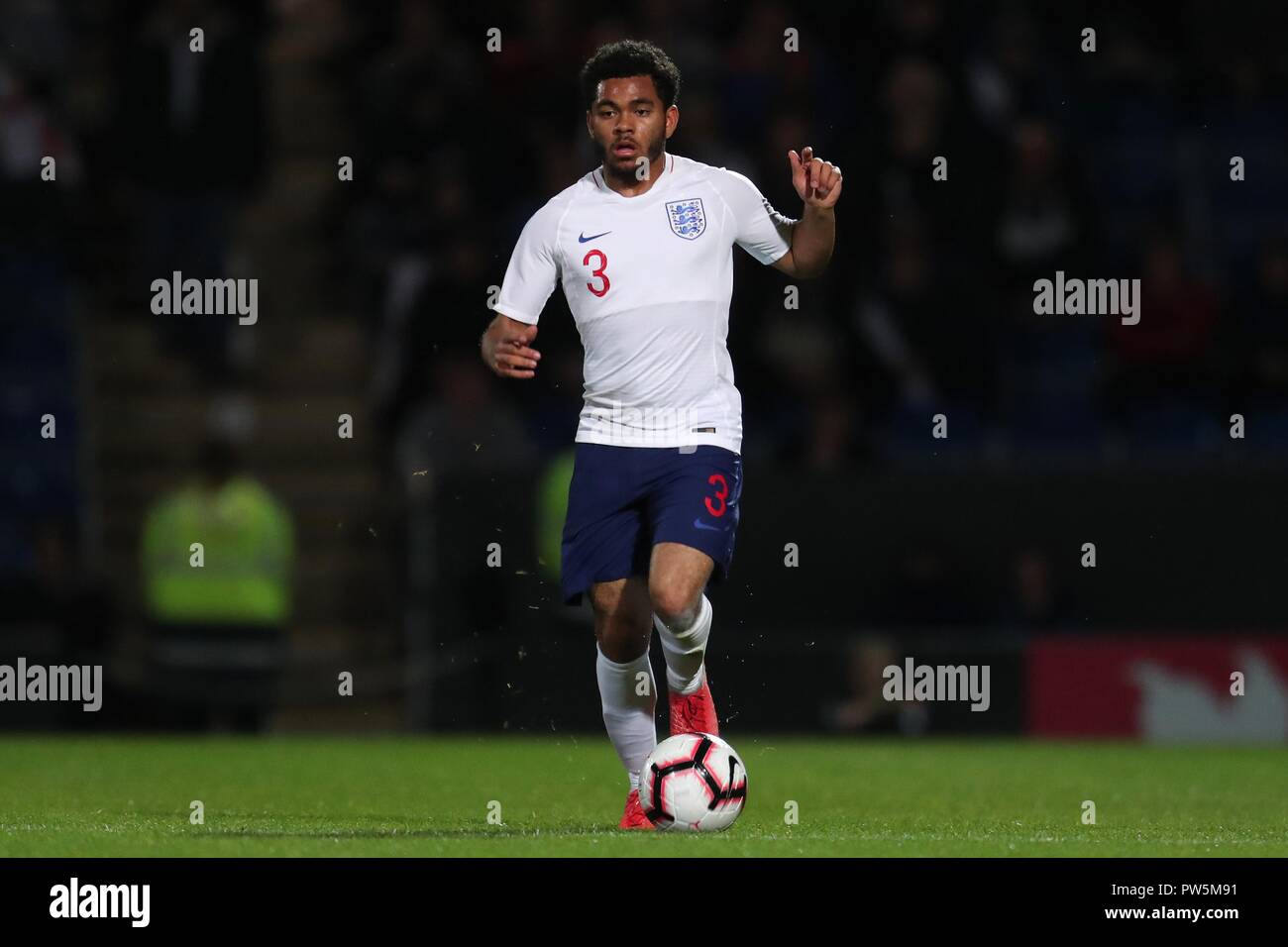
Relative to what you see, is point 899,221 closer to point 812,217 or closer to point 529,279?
point 812,217

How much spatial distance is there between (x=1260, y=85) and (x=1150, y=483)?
430cm

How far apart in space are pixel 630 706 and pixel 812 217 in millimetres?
1823

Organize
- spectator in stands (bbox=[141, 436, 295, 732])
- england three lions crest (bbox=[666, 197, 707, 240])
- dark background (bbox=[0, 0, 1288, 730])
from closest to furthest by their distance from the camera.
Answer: england three lions crest (bbox=[666, 197, 707, 240]) → spectator in stands (bbox=[141, 436, 295, 732]) → dark background (bbox=[0, 0, 1288, 730])

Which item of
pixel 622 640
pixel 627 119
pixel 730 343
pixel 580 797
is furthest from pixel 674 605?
pixel 730 343

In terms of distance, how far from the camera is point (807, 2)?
17781 millimetres

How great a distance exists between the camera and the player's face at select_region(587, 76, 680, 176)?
8227 mm

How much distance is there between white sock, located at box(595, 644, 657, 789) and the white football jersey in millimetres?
812

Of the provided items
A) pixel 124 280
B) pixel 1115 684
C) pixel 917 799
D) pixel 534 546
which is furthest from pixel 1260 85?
pixel 917 799

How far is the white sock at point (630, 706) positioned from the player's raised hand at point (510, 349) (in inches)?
43.8

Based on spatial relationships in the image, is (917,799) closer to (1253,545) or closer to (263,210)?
(1253,545)

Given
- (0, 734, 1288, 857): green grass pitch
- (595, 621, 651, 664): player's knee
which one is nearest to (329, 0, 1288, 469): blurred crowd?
(0, 734, 1288, 857): green grass pitch

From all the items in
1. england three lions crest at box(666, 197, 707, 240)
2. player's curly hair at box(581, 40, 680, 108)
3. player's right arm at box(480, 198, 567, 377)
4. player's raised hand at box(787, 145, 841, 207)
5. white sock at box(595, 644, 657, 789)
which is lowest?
white sock at box(595, 644, 657, 789)

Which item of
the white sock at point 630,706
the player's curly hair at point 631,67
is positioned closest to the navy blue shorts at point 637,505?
the white sock at point 630,706

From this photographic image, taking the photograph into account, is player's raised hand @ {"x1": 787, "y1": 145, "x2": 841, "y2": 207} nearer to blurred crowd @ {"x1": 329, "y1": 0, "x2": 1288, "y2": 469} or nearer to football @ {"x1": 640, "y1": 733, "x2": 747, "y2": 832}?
football @ {"x1": 640, "y1": 733, "x2": 747, "y2": 832}
